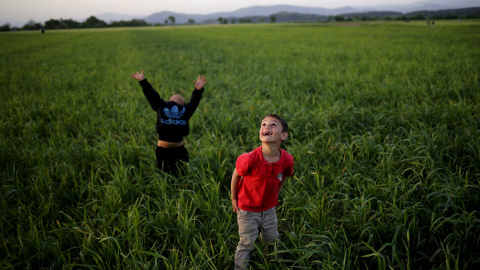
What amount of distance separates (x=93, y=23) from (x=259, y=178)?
9972 centimetres

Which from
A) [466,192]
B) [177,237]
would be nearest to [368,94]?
[466,192]

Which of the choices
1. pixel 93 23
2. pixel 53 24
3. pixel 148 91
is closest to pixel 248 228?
pixel 148 91

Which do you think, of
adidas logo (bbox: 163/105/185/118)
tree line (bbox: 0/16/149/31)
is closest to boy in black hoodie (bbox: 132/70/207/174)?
adidas logo (bbox: 163/105/185/118)

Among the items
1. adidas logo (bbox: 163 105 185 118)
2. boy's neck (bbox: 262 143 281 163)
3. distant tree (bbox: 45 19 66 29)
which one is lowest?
boy's neck (bbox: 262 143 281 163)

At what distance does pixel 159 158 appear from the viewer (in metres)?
2.81

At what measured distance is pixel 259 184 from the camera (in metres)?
1.69

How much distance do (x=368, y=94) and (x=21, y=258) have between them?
18.8ft

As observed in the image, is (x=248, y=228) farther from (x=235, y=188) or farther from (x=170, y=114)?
(x=170, y=114)

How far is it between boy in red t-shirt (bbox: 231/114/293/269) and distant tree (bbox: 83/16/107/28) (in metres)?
97.3

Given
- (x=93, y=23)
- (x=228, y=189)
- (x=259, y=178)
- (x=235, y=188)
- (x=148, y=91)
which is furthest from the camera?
(x=93, y=23)

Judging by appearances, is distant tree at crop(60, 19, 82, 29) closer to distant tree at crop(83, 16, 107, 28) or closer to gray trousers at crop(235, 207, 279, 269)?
distant tree at crop(83, 16, 107, 28)

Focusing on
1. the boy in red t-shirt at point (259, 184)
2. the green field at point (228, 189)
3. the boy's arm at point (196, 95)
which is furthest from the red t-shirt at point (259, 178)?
the boy's arm at point (196, 95)

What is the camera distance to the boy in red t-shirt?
5.32 ft

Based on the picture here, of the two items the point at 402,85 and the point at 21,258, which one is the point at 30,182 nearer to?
the point at 21,258
